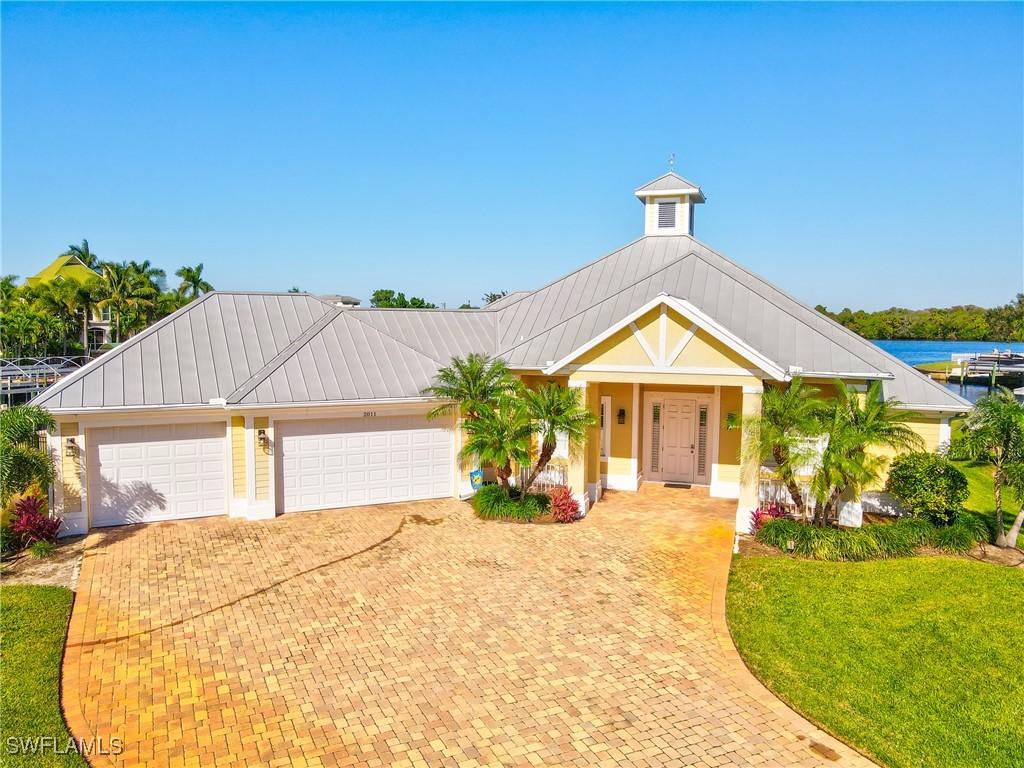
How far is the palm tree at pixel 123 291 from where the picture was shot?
50.5 meters

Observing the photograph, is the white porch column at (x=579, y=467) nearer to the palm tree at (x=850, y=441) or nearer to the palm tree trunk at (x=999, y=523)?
the palm tree at (x=850, y=441)

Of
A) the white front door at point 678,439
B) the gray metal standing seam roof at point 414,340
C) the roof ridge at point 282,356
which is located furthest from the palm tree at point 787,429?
the roof ridge at point 282,356

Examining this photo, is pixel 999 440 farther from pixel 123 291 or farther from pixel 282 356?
pixel 123 291

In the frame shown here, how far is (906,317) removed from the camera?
432 feet

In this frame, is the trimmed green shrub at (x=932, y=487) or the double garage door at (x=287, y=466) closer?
the trimmed green shrub at (x=932, y=487)

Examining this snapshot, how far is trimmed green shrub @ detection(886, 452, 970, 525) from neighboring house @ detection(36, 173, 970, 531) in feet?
5.41

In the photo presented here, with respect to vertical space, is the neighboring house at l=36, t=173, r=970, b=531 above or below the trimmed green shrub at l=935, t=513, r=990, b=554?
above

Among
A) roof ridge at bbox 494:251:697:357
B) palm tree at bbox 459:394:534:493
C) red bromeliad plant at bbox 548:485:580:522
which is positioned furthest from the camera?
roof ridge at bbox 494:251:697:357

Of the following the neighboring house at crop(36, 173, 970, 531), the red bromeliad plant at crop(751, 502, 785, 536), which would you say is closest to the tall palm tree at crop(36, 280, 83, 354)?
the neighboring house at crop(36, 173, 970, 531)

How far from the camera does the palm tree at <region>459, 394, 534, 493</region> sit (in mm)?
16469

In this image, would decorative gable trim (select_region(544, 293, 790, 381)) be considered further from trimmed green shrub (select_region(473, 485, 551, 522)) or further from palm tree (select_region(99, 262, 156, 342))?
palm tree (select_region(99, 262, 156, 342))

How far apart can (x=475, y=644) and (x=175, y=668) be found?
4231mm

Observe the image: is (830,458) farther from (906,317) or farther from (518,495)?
(906,317)
